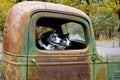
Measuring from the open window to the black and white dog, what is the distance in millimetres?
71

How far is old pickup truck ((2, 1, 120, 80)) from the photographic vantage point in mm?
3484

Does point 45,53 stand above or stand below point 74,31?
below

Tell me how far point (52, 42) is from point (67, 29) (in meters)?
0.57

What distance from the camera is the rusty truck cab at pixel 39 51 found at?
348 centimetres

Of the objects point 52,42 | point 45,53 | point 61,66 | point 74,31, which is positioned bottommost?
point 61,66

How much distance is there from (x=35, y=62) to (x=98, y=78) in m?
0.87

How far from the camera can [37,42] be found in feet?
12.3

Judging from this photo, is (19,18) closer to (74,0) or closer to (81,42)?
(81,42)

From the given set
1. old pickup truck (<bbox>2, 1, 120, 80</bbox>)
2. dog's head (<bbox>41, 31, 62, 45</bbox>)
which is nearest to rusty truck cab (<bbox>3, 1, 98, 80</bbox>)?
old pickup truck (<bbox>2, 1, 120, 80</bbox>)

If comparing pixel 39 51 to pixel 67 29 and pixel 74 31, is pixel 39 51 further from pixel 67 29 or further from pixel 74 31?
pixel 67 29

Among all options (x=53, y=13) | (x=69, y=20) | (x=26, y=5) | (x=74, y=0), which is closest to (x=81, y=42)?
(x=69, y=20)

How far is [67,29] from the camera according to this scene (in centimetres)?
429

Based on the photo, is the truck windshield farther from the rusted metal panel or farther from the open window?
the rusted metal panel

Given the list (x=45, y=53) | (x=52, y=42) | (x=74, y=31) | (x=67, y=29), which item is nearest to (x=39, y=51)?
(x=45, y=53)
